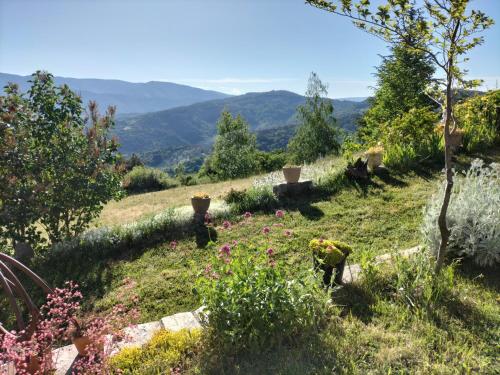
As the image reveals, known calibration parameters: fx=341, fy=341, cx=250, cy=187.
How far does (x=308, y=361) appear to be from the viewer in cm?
269

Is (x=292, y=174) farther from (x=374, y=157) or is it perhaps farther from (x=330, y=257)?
(x=330, y=257)

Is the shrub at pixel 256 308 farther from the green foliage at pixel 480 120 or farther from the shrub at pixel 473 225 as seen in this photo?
the green foliage at pixel 480 120

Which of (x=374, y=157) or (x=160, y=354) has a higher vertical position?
(x=374, y=157)

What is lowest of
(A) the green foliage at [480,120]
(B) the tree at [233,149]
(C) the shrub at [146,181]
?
(C) the shrub at [146,181]

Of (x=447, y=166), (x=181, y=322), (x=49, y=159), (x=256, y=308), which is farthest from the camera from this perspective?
(x=49, y=159)

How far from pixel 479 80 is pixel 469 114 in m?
8.28

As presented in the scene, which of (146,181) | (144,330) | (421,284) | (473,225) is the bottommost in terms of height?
(146,181)

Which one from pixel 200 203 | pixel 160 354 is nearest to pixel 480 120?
pixel 200 203

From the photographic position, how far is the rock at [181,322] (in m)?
3.42

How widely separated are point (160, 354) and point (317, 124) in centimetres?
2994

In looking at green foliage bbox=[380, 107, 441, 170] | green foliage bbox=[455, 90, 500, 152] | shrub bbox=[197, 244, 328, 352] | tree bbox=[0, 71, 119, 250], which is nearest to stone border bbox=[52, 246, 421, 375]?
shrub bbox=[197, 244, 328, 352]

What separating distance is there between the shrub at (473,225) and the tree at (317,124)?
87.3ft

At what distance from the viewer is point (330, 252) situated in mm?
3705

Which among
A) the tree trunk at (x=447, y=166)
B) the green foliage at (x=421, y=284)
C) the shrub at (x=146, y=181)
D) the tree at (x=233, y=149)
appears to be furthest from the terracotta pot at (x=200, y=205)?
the tree at (x=233, y=149)
